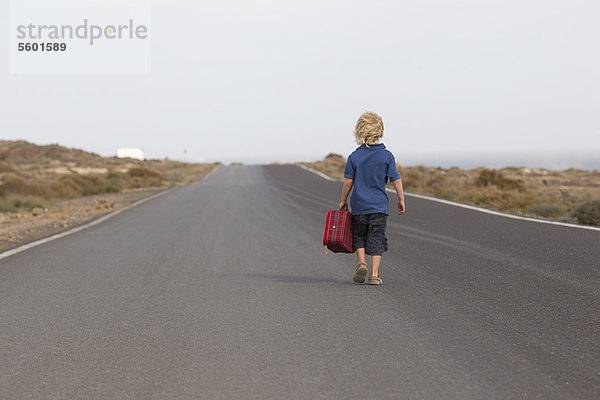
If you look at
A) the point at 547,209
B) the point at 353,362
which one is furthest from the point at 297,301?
the point at 547,209

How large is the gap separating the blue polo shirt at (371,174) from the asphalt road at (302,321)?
3.13 ft

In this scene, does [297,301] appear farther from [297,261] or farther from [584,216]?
[584,216]

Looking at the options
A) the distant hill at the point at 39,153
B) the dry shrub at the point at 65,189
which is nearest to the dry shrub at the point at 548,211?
the dry shrub at the point at 65,189

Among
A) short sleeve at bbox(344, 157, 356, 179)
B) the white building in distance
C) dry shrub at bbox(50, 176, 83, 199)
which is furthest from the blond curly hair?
the white building in distance

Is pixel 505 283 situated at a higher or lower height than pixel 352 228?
lower

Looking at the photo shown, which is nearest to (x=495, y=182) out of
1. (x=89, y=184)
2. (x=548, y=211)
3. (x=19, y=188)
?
(x=548, y=211)

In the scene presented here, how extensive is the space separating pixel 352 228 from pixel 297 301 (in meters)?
1.25

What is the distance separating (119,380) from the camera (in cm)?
377

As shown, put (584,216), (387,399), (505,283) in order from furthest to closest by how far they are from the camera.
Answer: (584,216), (505,283), (387,399)

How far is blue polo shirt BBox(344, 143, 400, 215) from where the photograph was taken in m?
6.45

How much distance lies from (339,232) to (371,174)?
2.46 feet

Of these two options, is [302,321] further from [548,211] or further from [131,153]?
[131,153]

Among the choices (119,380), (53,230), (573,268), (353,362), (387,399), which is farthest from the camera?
(53,230)

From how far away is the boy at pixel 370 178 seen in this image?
6.43m
